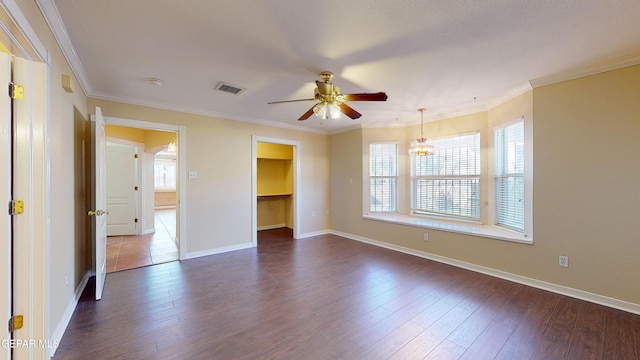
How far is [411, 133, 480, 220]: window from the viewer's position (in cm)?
417

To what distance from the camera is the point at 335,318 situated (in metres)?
2.32

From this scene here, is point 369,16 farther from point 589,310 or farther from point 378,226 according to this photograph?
point 378,226

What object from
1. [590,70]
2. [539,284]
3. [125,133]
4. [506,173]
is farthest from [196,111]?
[539,284]

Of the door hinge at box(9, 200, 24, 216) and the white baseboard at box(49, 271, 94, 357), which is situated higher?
the door hinge at box(9, 200, 24, 216)

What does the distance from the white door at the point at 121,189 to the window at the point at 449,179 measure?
616cm

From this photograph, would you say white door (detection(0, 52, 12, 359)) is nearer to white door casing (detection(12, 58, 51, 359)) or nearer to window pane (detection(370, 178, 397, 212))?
white door casing (detection(12, 58, 51, 359))

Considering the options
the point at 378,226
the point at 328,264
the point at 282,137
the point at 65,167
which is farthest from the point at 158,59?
the point at 378,226

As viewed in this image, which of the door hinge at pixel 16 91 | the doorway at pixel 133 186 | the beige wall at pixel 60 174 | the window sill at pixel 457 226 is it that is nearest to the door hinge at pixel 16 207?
the beige wall at pixel 60 174

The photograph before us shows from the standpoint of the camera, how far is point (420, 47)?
2221mm

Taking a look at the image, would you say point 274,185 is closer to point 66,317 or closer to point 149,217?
point 149,217

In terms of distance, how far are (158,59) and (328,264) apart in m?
A: 3.28

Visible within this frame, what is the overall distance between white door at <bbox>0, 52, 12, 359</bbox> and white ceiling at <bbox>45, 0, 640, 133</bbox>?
568mm

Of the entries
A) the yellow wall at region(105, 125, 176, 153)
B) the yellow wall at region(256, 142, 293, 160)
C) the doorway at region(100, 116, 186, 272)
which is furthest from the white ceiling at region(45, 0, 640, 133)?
the yellow wall at region(256, 142, 293, 160)

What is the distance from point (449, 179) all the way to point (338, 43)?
338 cm
